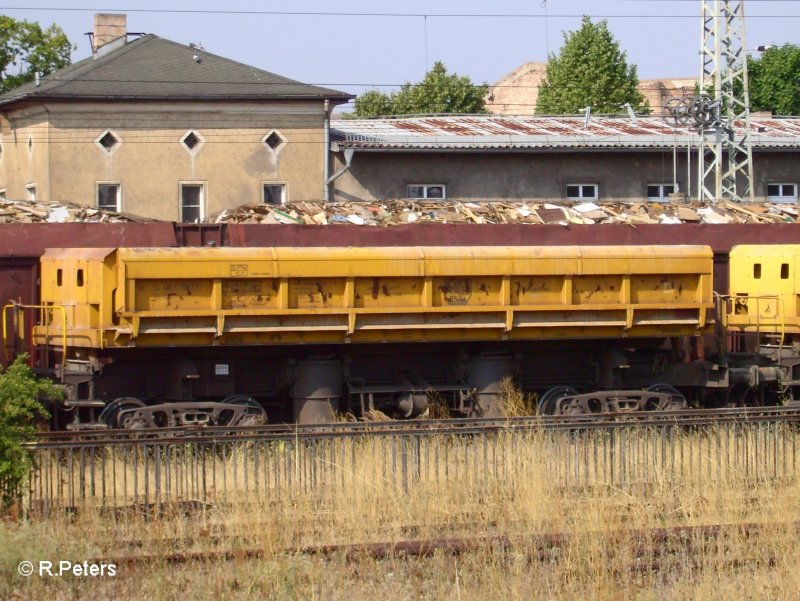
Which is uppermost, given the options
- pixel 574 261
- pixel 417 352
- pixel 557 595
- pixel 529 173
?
pixel 529 173

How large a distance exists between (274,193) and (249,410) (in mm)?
15716

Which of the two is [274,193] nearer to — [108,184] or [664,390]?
[108,184]

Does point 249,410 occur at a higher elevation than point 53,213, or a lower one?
lower

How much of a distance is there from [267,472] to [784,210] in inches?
513

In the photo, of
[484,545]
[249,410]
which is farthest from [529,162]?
[484,545]

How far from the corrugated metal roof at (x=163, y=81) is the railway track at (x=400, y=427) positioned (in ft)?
55.1

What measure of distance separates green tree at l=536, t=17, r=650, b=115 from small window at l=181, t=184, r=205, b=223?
3085 cm

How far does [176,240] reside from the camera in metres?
15.1

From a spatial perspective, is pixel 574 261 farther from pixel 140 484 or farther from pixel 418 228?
pixel 140 484

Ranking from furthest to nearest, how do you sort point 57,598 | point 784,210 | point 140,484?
point 784,210 < point 140,484 < point 57,598

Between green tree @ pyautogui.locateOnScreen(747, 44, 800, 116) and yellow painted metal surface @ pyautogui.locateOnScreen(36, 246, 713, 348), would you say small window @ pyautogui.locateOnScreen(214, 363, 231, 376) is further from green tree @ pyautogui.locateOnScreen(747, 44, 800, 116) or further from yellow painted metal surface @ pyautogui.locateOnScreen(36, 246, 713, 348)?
green tree @ pyautogui.locateOnScreen(747, 44, 800, 116)

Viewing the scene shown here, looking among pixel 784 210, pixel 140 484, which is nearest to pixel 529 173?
pixel 784 210

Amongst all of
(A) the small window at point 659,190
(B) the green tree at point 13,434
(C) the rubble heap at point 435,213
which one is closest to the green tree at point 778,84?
(A) the small window at point 659,190

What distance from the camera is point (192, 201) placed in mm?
28562
